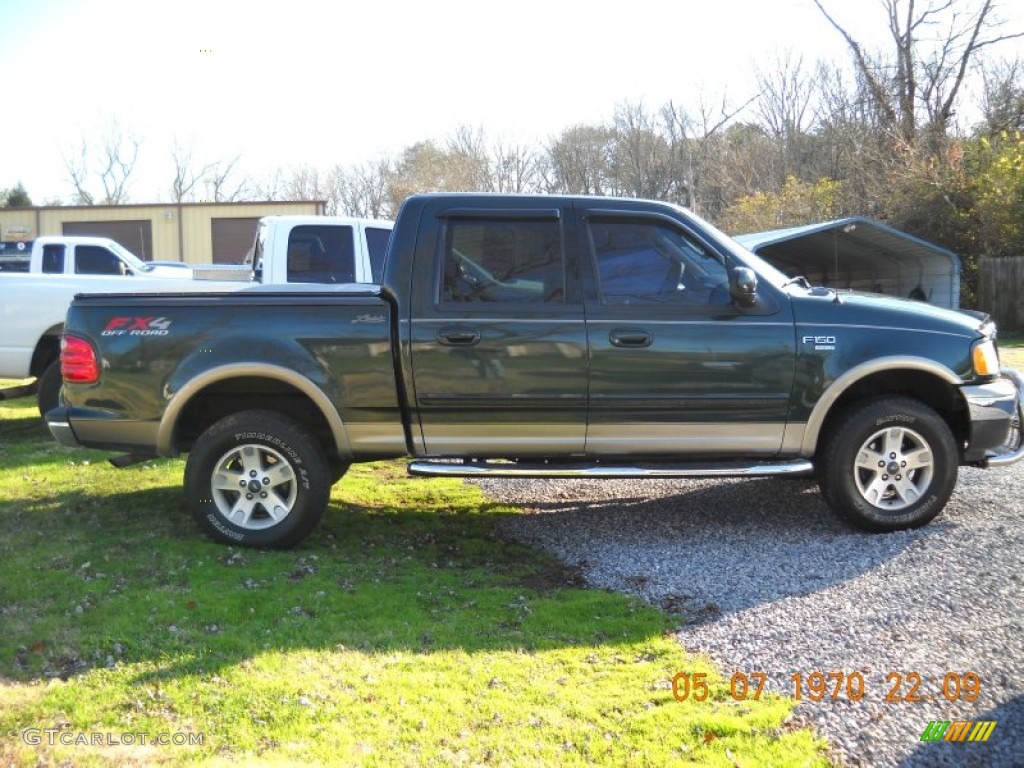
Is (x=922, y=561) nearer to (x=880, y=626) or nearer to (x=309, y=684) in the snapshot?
(x=880, y=626)

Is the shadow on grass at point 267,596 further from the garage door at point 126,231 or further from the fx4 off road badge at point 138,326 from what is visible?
the garage door at point 126,231

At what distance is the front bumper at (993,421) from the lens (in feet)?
18.0

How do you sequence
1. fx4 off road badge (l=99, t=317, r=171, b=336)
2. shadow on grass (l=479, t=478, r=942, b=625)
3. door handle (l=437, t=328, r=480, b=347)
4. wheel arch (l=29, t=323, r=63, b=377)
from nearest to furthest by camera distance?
shadow on grass (l=479, t=478, r=942, b=625)
door handle (l=437, t=328, r=480, b=347)
fx4 off road badge (l=99, t=317, r=171, b=336)
wheel arch (l=29, t=323, r=63, b=377)

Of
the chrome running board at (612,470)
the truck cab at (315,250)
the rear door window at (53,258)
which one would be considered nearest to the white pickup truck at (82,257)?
the rear door window at (53,258)

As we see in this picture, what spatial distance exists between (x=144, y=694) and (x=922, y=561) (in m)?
4.09

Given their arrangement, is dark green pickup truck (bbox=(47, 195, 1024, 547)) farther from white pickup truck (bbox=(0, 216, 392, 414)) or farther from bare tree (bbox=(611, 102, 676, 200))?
bare tree (bbox=(611, 102, 676, 200))

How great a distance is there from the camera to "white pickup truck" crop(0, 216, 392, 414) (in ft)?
30.2

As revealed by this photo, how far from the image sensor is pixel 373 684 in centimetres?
367

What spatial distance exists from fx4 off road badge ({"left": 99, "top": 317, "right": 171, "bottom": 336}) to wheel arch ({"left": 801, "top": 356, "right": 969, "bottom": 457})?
13.2 ft

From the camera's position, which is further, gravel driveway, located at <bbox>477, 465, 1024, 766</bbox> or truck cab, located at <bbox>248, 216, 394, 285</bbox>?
truck cab, located at <bbox>248, 216, 394, 285</bbox>

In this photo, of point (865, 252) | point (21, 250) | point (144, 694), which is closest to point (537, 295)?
point (144, 694)

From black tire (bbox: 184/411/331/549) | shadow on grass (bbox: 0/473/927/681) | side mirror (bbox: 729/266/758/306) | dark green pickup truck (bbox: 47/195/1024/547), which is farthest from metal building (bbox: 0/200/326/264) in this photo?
side mirror (bbox: 729/266/758/306)

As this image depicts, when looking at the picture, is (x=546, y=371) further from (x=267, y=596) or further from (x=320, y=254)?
(x=320, y=254)

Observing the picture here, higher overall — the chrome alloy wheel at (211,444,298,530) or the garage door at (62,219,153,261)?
the garage door at (62,219,153,261)
